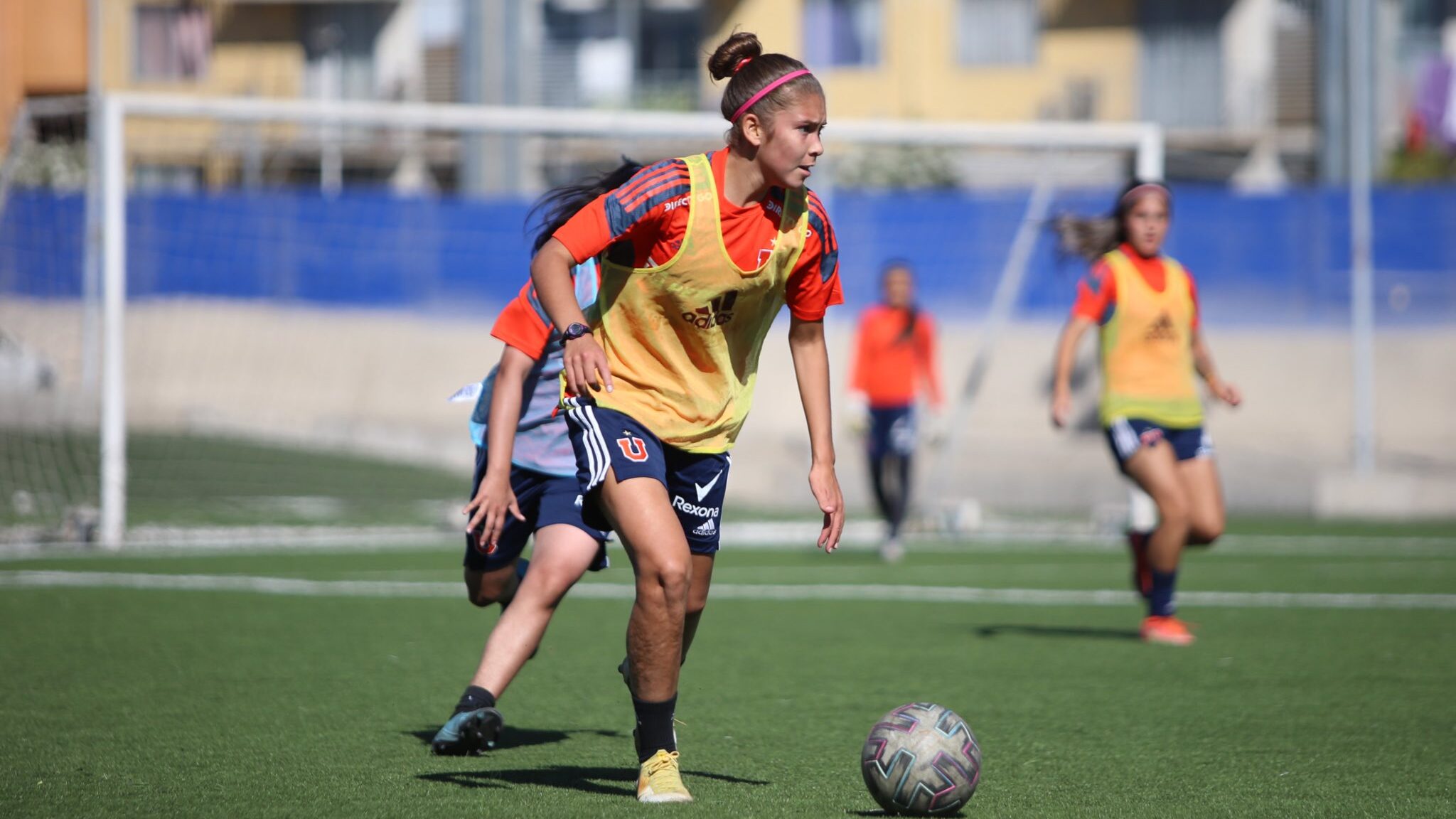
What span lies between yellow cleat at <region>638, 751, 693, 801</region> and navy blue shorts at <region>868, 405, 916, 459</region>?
9.04 meters

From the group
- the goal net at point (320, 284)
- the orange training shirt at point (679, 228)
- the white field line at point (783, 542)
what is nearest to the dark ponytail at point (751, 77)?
the orange training shirt at point (679, 228)

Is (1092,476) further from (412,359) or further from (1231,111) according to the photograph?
(1231,111)

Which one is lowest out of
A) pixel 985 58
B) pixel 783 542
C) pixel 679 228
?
pixel 783 542

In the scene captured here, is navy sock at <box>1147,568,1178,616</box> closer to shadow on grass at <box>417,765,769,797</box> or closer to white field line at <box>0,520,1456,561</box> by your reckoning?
shadow on grass at <box>417,765,769,797</box>

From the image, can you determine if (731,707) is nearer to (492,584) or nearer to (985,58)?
(492,584)

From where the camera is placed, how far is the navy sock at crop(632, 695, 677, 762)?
186 inches

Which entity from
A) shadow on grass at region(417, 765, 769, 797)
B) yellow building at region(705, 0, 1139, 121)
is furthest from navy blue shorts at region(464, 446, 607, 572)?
yellow building at region(705, 0, 1139, 121)

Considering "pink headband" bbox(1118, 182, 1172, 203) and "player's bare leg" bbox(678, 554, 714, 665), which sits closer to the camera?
"player's bare leg" bbox(678, 554, 714, 665)

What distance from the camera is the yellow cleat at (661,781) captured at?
15.3 ft

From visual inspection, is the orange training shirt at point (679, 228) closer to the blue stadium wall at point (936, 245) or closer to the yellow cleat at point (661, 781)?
the yellow cleat at point (661, 781)

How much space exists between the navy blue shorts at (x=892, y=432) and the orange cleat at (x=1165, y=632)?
5.11m

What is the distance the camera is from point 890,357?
13.7 metres

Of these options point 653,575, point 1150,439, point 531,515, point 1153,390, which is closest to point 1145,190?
point 1153,390

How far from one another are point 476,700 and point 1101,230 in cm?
496
